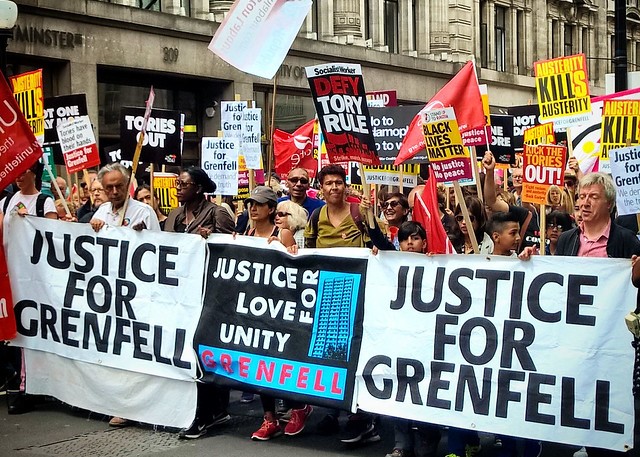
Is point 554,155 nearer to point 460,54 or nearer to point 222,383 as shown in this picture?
point 222,383

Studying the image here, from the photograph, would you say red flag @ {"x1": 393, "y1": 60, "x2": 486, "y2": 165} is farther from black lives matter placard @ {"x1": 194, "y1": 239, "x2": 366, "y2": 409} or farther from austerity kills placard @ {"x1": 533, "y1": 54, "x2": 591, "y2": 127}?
austerity kills placard @ {"x1": 533, "y1": 54, "x2": 591, "y2": 127}

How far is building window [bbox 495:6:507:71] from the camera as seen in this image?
1359 inches

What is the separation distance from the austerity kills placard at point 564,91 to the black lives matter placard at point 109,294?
5.88 m

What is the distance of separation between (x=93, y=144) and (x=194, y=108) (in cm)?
1254

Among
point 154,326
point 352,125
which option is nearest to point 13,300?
point 154,326

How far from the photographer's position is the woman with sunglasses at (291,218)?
775 centimetres

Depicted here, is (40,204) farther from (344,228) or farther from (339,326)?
(339,326)

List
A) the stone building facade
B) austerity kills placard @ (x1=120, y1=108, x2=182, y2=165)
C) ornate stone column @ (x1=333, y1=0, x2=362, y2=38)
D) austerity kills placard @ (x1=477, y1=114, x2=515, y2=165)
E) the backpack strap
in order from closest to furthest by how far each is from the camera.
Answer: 1. the backpack strap
2. austerity kills placard @ (x1=120, y1=108, x2=182, y2=165)
3. austerity kills placard @ (x1=477, y1=114, x2=515, y2=165)
4. the stone building facade
5. ornate stone column @ (x1=333, y1=0, x2=362, y2=38)

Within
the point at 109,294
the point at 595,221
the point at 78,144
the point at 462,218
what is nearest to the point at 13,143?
the point at 109,294

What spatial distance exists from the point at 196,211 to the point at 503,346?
317 centimetres

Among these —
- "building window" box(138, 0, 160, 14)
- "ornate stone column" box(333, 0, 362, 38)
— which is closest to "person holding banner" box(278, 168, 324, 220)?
"building window" box(138, 0, 160, 14)

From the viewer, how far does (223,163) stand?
12.2m

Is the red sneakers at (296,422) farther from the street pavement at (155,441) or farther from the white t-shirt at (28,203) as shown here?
the white t-shirt at (28,203)

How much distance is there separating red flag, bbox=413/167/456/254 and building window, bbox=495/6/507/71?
89.7ft
